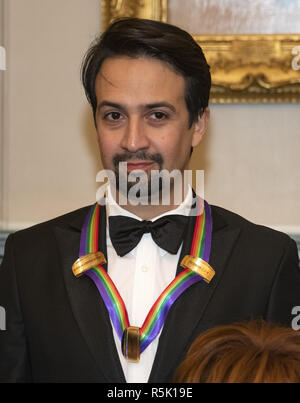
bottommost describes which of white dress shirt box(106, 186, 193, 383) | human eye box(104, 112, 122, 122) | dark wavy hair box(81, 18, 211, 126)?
white dress shirt box(106, 186, 193, 383)

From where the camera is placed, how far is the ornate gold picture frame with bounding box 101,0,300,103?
1.90 metres

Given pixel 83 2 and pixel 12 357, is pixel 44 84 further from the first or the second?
pixel 12 357

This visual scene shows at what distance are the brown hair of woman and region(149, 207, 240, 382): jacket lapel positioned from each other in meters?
0.40

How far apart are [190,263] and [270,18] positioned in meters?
0.81

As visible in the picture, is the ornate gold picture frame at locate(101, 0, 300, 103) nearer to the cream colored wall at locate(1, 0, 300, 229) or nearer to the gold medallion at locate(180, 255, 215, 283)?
the cream colored wall at locate(1, 0, 300, 229)

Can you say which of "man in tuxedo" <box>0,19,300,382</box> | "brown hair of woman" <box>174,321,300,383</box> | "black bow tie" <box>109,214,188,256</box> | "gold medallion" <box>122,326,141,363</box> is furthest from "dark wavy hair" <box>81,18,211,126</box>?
"brown hair of woman" <box>174,321,300,383</box>

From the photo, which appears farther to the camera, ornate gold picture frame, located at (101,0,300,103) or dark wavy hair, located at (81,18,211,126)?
ornate gold picture frame, located at (101,0,300,103)

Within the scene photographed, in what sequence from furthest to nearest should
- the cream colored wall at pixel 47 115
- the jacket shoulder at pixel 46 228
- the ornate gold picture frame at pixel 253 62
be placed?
the cream colored wall at pixel 47 115, the ornate gold picture frame at pixel 253 62, the jacket shoulder at pixel 46 228

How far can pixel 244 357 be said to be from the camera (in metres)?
0.91

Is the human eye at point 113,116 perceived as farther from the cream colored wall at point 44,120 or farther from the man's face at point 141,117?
the cream colored wall at point 44,120

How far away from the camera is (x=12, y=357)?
1488mm

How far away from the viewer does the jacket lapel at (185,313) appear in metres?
1.37

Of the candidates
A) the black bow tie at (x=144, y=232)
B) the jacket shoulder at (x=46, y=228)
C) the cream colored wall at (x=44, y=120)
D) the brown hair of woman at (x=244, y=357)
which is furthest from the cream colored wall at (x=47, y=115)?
the brown hair of woman at (x=244, y=357)

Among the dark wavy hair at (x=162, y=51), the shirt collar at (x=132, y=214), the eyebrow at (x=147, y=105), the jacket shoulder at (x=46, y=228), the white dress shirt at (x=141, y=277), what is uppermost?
the dark wavy hair at (x=162, y=51)
